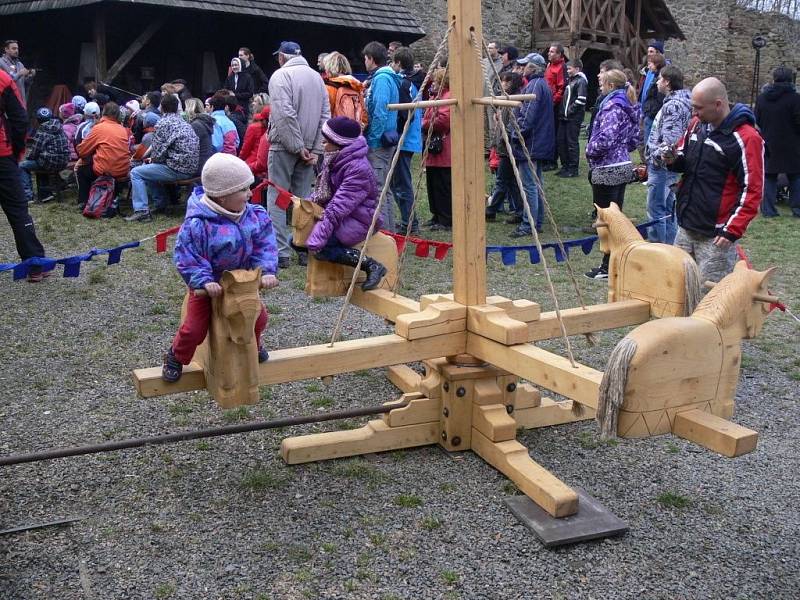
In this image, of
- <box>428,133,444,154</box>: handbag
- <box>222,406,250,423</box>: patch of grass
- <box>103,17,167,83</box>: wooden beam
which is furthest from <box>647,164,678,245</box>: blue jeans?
<box>103,17,167,83</box>: wooden beam

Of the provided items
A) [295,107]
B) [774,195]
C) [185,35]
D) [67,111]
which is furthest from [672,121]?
[185,35]

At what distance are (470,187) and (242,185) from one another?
1045 mm

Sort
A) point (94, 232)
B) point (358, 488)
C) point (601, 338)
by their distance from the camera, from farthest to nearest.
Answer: point (94, 232)
point (601, 338)
point (358, 488)

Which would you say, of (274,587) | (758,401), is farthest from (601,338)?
(274,587)

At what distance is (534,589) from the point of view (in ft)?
10.1

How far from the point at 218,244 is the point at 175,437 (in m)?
0.95

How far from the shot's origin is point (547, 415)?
4.56m

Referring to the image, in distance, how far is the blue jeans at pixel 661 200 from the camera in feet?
26.6

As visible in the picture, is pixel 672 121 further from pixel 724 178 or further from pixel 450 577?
pixel 450 577

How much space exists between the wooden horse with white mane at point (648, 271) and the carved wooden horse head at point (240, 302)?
2.08 m

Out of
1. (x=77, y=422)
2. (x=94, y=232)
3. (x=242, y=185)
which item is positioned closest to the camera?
(x=242, y=185)

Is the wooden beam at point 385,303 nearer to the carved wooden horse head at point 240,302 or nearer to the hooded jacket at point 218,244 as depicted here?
the hooded jacket at point 218,244

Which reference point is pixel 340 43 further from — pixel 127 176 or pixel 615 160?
pixel 615 160

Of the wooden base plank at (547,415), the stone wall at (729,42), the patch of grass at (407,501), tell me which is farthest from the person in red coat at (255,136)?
the stone wall at (729,42)
